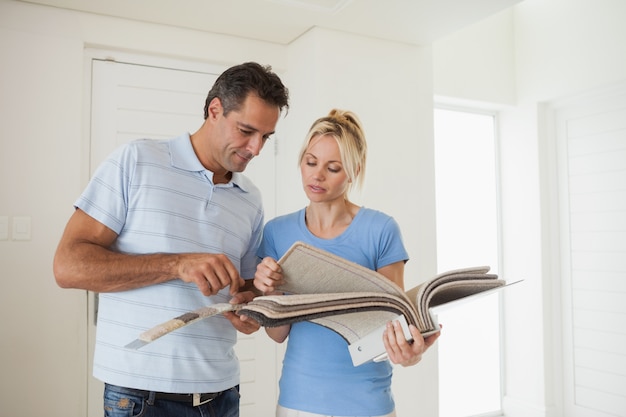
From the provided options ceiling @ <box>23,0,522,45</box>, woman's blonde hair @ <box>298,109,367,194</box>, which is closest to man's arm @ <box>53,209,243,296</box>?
woman's blonde hair @ <box>298,109,367,194</box>

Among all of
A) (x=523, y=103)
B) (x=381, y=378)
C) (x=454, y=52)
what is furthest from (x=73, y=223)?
(x=523, y=103)

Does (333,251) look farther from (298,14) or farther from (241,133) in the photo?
(298,14)

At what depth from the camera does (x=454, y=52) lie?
13.0ft

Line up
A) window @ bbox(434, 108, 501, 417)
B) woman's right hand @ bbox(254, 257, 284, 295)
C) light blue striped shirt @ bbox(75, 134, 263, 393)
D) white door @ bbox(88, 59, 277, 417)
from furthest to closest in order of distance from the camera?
window @ bbox(434, 108, 501, 417) → white door @ bbox(88, 59, 277, 417) → light blue striped shirt @ bbox(75, 134, 263, 393) → woman's right hand @ bbox(254, 257, 284, 295)

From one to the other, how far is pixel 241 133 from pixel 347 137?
0.93 feet

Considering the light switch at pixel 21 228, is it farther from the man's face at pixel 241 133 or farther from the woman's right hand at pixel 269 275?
the woman's right hand at pixel 269 275

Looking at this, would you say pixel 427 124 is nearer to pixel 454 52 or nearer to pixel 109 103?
pixel 454 52

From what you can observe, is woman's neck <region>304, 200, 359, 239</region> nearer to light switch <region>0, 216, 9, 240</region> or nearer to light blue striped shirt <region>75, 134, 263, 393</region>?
light blue striped shirt <region>75, 134, 263, 393</region>

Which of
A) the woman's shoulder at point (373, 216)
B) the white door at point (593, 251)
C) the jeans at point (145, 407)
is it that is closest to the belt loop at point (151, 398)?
the jeans at point (145, 407)

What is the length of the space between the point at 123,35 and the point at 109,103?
36 cm

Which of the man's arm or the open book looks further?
the man's arm

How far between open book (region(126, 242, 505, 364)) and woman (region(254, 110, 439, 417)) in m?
0.10

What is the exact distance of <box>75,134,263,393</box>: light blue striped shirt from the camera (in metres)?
1.24

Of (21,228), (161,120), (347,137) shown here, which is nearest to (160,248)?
(347,137)
